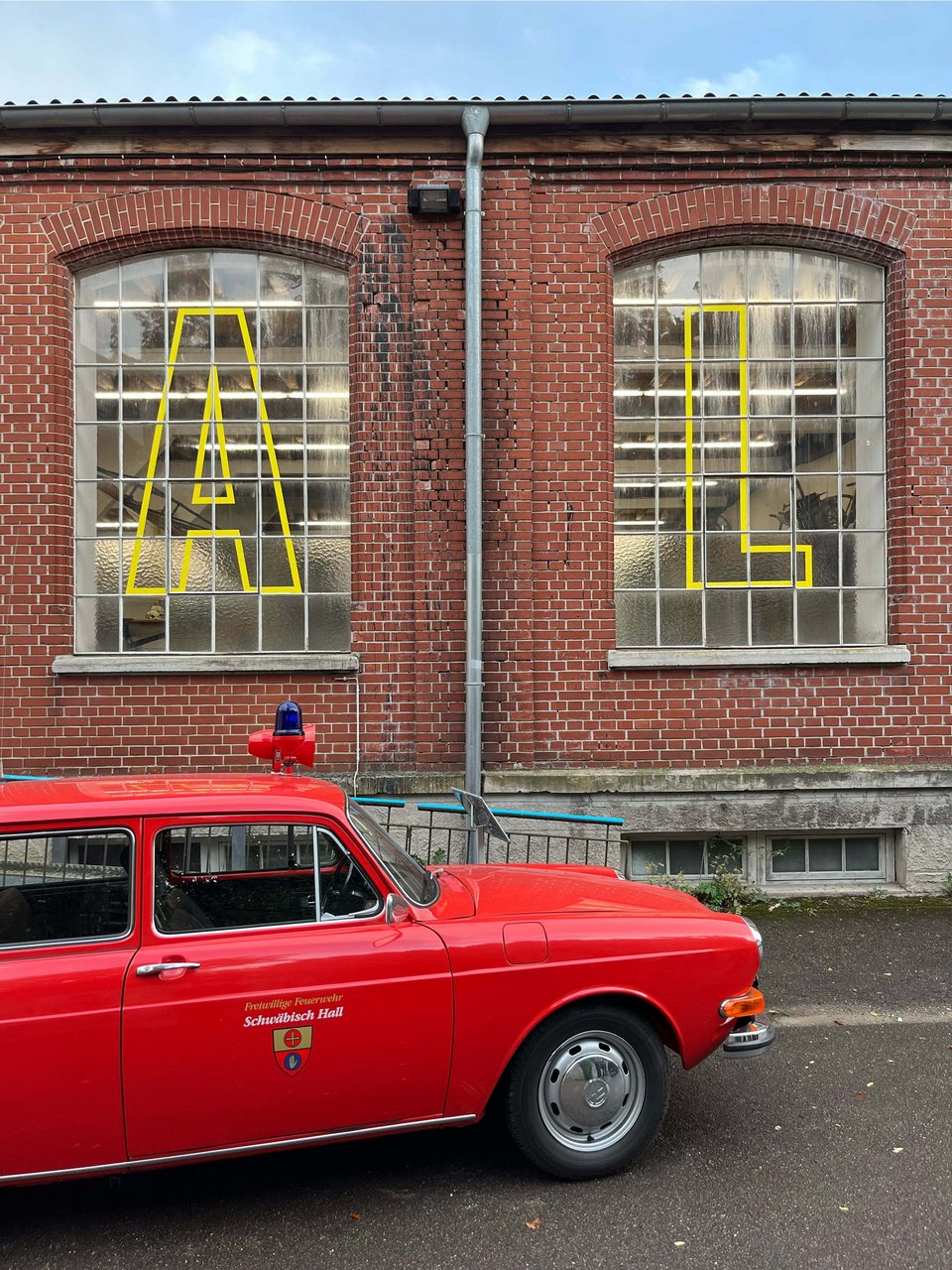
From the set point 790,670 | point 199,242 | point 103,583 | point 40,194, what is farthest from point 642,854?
point 40,194

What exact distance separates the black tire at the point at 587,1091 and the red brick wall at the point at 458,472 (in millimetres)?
3786

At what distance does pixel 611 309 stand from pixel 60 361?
4.25 meters

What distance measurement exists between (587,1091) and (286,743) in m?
2.05

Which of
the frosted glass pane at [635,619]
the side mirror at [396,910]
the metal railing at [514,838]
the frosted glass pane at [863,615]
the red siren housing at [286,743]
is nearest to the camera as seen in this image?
the side mirror at [396,910]

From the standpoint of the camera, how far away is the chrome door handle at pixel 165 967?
3.14 m

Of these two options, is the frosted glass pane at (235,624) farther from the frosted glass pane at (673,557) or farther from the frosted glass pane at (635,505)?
the frosted glass pane at (673,557)

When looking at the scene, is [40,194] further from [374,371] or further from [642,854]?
[642,854]

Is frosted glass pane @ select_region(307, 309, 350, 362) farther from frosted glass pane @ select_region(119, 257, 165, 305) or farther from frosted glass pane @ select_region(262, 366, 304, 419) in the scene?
Result: frosted glass pane @ select_region(119, 257, 165, 305)

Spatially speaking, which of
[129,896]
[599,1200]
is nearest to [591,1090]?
[599,1200]

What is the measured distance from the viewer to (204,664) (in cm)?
728

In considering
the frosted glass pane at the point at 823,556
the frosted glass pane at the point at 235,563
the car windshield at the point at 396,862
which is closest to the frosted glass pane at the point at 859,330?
the frosted glass pane at the point at 823,556

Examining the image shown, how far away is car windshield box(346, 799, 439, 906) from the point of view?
3.56m

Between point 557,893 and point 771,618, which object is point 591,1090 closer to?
point 557,893

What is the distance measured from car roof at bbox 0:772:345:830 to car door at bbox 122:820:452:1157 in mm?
62
